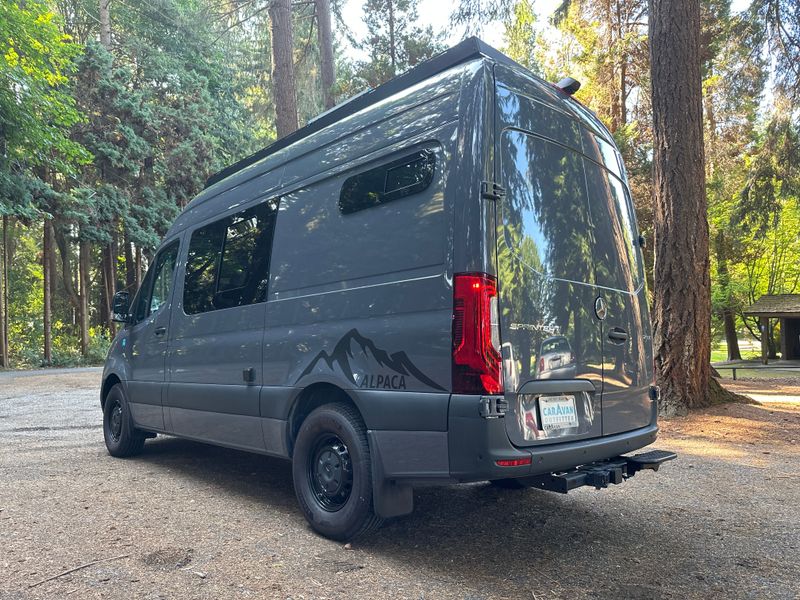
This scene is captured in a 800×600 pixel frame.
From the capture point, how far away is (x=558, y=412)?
3133 millimetres

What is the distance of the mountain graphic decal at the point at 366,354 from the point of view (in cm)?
307

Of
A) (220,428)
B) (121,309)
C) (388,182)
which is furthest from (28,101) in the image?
(388,182)

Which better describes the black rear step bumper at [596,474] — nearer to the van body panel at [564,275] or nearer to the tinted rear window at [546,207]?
the van body panel at [564,275]

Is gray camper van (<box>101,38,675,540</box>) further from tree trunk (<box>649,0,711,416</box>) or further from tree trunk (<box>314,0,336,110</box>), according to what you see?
tree trunk (<box>314,0,336,110</box>)

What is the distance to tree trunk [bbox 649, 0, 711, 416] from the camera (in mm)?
7473

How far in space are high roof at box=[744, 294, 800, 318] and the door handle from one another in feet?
81.2

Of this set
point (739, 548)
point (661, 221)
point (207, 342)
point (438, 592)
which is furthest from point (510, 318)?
point (661, 221)

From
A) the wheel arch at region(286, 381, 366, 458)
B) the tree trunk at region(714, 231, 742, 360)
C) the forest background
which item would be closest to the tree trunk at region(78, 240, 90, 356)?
the forest background

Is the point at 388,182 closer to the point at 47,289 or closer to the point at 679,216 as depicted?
the point at 679,216

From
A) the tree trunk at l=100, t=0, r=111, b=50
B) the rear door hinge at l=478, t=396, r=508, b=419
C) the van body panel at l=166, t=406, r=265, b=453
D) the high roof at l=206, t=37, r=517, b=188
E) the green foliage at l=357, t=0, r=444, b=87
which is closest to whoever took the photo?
the rear door hinge at l=478, t=396, r=508, b=419

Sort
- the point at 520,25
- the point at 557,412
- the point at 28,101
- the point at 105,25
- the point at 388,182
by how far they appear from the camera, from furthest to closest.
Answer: the point at 105,25, the point at 28,101, the point at 520,25, the point at 388,182, the point at 557,412

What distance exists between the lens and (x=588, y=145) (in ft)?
12.2

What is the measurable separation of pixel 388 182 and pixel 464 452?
62.0 inches

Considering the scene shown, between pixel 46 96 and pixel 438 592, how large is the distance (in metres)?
17.1
